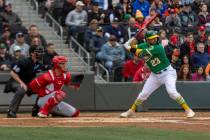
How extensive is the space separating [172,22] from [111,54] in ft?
12.6

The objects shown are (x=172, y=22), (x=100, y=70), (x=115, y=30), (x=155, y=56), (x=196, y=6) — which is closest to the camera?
(x=155, y=56)

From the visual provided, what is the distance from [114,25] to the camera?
2191cm

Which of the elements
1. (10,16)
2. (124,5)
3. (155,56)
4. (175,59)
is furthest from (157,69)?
(124,5)

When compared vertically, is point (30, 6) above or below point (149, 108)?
above

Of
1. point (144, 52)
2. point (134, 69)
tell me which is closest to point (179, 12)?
point (134, 69)

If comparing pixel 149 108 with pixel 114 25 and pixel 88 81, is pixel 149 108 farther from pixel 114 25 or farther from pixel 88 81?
pixel 114 25

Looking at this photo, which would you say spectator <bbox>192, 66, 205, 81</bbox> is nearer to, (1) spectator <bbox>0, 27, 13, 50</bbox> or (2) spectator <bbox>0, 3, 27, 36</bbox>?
(2) spectator <bbox>0, 3, 27, 36</bbox>

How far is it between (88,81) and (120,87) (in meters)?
0.91

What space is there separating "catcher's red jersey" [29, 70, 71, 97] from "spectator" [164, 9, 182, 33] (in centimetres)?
804

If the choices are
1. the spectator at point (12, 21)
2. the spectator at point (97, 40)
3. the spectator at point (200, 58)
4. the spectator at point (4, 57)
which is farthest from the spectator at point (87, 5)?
the spectator at point (4, 57)

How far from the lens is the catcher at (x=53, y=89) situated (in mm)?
15484

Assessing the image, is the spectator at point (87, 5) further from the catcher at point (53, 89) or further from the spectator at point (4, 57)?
the catcher at point (53, 89)

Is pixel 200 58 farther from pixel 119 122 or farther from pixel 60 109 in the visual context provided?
pixel 119 122

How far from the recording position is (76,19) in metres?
21.8
